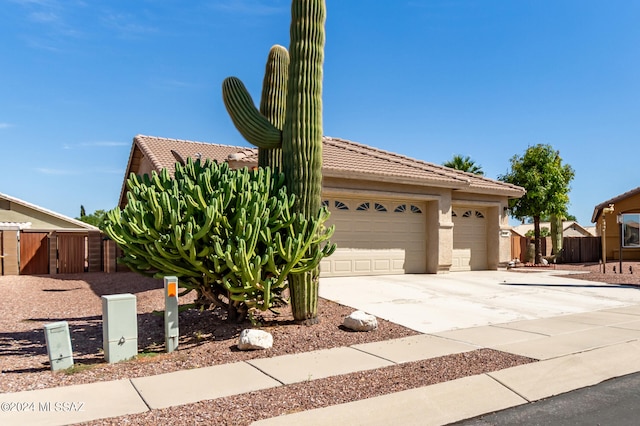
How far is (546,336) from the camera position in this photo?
302 inches

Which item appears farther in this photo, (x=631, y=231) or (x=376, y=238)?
(x=631, y=231)

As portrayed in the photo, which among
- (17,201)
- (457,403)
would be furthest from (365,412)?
(17,201)

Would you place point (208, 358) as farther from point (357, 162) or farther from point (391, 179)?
point (357, 162)

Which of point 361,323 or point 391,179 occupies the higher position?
point 391,179

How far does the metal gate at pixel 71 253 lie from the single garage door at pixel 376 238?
350 inches

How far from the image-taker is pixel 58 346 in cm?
593

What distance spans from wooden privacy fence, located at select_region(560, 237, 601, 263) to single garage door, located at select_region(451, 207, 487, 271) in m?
11.2

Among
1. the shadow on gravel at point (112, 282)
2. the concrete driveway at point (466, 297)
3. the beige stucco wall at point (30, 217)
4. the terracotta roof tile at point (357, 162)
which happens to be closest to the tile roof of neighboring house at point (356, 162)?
the terracotta roof tile at point (357, 162)

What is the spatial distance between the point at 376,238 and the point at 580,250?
17.9 m

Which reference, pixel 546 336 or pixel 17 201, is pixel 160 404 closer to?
pixel 546 336

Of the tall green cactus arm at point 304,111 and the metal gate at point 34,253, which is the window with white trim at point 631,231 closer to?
the tall green cactus arm at point 304,111

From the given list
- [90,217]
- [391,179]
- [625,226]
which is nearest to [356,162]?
[391,179]

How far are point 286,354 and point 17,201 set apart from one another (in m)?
24.5

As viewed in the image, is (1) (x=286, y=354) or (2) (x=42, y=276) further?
(2) (x=42, y=276)
